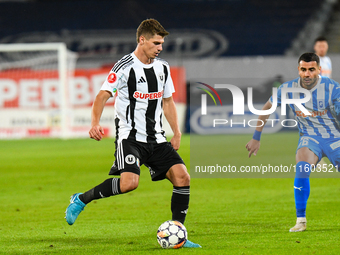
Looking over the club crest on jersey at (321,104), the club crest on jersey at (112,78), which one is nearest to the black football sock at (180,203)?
the club crest on jersey at (112,78)

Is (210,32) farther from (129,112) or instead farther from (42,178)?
(129,112)

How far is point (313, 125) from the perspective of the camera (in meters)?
5.18

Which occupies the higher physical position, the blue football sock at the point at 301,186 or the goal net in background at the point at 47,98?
the goal net in background at the point at 47,98

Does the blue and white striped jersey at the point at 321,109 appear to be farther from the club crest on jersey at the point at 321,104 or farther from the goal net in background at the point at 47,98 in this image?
the goal net in background at the point at 47,98

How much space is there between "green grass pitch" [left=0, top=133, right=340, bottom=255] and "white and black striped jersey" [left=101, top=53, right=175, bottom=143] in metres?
0.96

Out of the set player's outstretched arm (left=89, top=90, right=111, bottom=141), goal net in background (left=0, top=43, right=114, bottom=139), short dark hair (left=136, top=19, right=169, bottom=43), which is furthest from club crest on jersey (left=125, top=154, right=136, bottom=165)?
goal net in background (left=0, top=43, right=114, bottom=139)

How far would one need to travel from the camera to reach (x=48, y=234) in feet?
16.9

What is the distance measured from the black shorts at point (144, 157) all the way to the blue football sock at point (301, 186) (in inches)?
44.8

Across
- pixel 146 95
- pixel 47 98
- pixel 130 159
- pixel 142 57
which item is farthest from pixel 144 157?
pixel 47 98

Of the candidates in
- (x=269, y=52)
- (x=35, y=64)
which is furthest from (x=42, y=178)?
(x=269, y=52)

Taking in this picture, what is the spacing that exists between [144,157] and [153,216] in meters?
1.51

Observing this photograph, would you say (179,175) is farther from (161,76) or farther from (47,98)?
(47,98)

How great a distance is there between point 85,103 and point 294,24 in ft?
46.5

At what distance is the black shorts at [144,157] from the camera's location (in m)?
4.61
